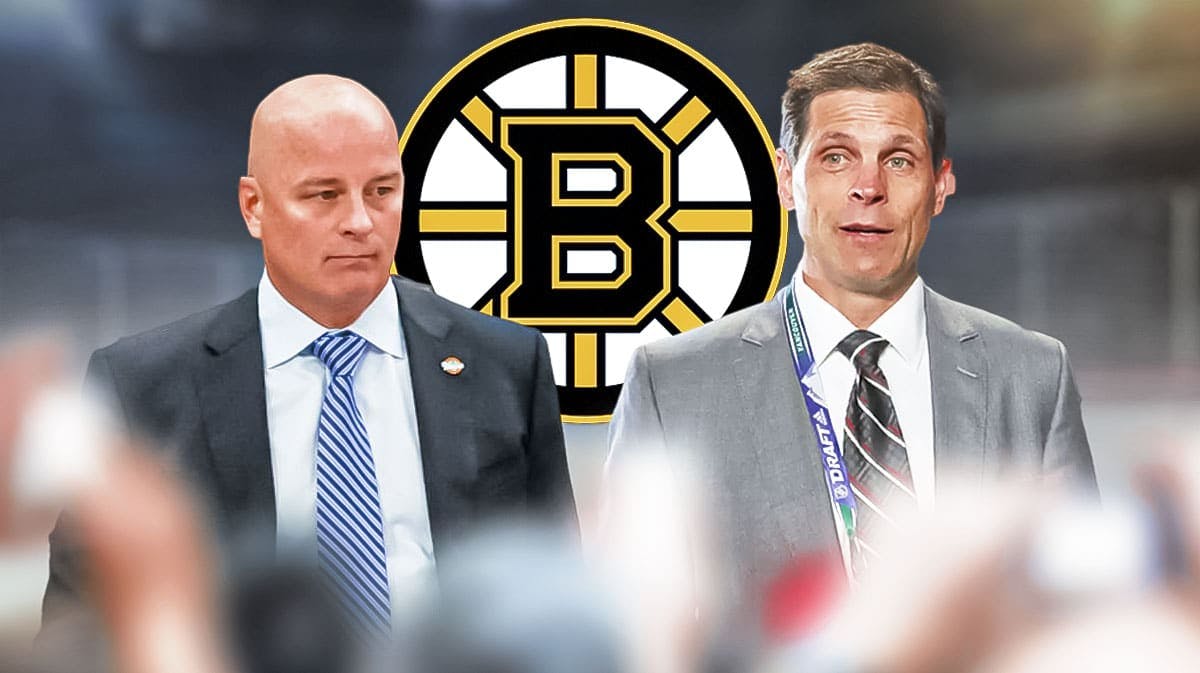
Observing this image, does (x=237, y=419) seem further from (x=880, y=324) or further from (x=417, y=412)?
(x=880, y=324)

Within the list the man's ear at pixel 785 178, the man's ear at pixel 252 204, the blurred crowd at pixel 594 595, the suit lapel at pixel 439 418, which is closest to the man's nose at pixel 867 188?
the man's ear at pixel 785 178

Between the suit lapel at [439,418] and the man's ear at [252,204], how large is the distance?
12.8 inches

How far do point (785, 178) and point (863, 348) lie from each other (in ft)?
1.18

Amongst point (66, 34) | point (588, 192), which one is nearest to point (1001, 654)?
point (588, 192)

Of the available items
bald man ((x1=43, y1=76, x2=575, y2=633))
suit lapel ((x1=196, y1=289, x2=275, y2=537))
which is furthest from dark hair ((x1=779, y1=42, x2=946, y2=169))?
suit lapel ((x1=196, y1=289, x2=275, y2=537))

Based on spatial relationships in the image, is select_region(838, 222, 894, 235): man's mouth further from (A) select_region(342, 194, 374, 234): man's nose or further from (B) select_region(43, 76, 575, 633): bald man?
(A) select_region(342, 194, 374, 234): man's nose

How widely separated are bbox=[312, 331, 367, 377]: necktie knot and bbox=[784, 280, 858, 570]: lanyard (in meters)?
0.80

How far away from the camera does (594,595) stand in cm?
198

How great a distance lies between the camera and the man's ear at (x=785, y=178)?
78.5 inches

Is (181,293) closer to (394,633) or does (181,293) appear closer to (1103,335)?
(394,633)

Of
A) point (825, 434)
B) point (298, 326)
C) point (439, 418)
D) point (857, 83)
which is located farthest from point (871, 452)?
point (298, 326)

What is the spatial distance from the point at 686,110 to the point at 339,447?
3.11ft

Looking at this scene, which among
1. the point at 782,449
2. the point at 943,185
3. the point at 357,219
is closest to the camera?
the point at 357,219

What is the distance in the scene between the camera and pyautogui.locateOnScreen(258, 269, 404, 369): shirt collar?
1863mm
